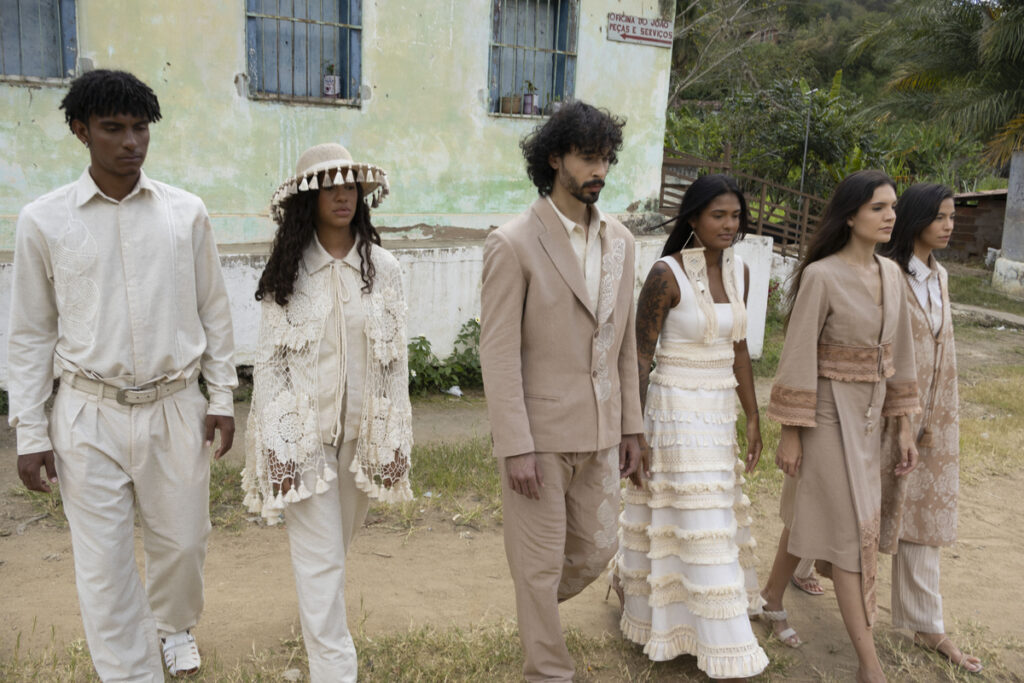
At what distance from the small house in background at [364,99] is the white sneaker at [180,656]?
3891 mm

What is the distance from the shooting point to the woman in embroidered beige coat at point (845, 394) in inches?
136

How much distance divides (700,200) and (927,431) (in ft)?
4.83

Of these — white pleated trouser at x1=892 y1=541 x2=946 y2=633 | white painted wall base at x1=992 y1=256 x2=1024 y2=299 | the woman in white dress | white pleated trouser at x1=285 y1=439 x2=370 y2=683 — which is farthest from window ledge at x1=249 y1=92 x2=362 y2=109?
white painted wall base at x1=992 y1=256 x2=1024 y2=299

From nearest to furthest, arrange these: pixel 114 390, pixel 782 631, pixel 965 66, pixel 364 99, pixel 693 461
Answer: pixel 114 390 → pixel 693 461 → pixel 782 631 → pixel 364 99 → pixel 965 66

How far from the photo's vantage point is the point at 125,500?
9.78 ft

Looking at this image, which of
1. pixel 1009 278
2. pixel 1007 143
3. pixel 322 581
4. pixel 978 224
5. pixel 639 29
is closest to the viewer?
pixel 322 581

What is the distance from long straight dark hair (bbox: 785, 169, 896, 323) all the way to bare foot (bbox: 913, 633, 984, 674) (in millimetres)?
1542

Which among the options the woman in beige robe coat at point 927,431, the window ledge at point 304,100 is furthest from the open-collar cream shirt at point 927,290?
the window ledge at point 304,100

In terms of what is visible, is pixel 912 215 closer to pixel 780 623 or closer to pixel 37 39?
pixel 780 623

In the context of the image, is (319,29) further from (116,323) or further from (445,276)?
(116,323)

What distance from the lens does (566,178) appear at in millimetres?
3076

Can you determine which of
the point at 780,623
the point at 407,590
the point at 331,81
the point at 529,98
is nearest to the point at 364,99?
the point at 331,81

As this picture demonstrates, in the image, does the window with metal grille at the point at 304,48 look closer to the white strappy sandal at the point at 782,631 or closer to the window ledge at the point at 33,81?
the window ledge at the point at 33,81

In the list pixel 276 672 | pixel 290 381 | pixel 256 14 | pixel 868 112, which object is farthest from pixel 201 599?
pixel 868 112
